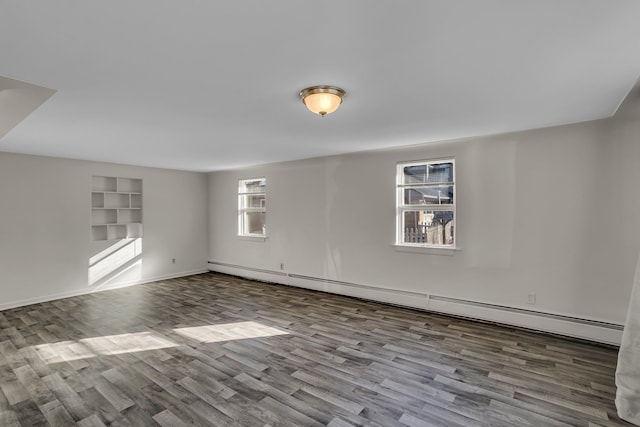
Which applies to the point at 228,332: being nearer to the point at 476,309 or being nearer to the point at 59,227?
the point at 476,309

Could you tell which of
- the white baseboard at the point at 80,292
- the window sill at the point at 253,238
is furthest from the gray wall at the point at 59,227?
the window sill at the point at 253,238

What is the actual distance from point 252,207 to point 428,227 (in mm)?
3658

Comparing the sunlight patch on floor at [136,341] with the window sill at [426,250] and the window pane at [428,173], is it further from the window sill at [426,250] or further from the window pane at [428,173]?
the window pane at [428,173]

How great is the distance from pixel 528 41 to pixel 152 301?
212 inches

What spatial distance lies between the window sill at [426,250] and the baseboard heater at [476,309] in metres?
0.57

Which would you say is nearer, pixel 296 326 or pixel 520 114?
pixel 520 114

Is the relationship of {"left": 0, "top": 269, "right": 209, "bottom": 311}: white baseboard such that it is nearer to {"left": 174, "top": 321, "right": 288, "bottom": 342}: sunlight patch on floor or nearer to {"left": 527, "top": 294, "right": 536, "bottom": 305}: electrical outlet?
{"left": 174, "top": 321, "right": 288, "bottom": 342}: sunlight patch on floor

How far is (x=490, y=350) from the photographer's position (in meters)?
3.05

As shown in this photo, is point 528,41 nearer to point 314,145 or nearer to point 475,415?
point 475,415

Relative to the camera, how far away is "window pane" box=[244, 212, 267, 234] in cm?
644

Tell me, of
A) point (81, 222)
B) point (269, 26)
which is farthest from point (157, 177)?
point (269, 26)

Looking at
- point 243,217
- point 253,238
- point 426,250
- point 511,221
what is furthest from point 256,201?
point 511,221

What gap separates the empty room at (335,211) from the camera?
5.53ft

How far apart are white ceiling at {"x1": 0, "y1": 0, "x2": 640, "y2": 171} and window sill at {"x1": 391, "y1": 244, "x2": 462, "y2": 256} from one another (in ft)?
5.03
